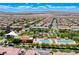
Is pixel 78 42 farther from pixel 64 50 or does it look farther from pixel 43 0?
pixel 43 0

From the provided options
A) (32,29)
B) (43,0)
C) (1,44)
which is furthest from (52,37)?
(1,44)

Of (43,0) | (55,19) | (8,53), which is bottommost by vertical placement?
(8,53)

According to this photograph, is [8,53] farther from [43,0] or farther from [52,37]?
[43,0]

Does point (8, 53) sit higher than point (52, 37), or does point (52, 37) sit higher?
point (52, 37)

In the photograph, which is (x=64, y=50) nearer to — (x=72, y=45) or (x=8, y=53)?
(x=72, y=45)

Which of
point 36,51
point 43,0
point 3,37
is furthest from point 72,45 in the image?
point 3,37

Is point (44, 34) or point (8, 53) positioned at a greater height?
point (44, 34)

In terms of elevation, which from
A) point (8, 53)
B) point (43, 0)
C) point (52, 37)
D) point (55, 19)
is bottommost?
point (8, 53)

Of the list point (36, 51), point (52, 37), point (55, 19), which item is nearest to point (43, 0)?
point (55, 19)
